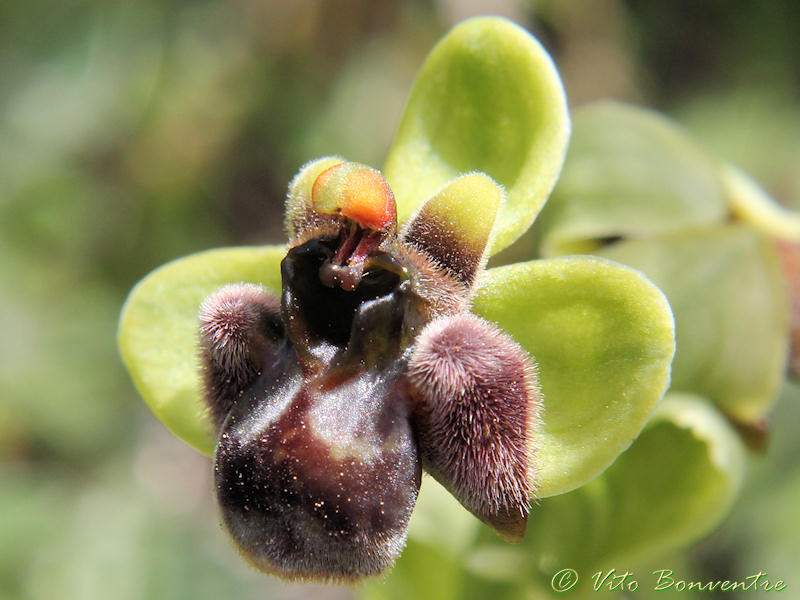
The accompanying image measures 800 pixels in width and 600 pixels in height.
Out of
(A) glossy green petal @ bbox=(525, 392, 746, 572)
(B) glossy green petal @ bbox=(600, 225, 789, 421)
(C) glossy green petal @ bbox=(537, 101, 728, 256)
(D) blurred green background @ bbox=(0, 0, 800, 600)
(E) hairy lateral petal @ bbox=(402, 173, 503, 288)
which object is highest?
(E) hairy lateral petal @ bbox=(402, 173, 503, 288)

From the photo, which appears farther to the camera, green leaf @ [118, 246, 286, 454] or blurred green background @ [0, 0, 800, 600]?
blurred green background @ [0, 0, 800, 600]

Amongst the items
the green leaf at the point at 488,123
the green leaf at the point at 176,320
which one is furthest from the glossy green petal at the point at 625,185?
the green leaf at the point at 176,320

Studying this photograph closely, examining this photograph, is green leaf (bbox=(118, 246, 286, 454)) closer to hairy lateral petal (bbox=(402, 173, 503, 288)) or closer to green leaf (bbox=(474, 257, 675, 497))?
hairy lateral petal (bbox=(402, 173, 503, 288))

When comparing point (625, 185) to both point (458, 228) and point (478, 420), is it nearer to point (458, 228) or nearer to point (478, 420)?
point (458, 228)

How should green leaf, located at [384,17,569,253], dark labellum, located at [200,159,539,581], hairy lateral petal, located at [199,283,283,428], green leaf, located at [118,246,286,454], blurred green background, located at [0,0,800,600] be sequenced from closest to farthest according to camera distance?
1. dark labellum, located at [200,159,539,581]
2. hairy lateral petal, located at [199,283,283,428]
3. green leaf, located at [384,17,569,253]
4. green leaf, located at [118,246,286,454]
5. blurred green background, located at [0,0,800,600]

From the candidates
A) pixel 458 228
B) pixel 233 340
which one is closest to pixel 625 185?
→ pixel 458 228

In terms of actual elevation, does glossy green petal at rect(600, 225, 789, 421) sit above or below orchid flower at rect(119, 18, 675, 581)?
below

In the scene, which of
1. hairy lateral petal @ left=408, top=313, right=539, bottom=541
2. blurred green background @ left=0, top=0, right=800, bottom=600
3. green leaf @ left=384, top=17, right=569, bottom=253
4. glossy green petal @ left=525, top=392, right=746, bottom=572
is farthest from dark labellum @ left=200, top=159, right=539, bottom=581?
blurred green background @ left=0, top=0, right=800, bottom=600
